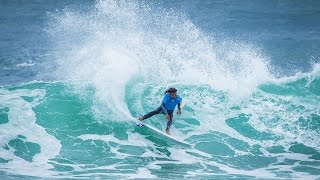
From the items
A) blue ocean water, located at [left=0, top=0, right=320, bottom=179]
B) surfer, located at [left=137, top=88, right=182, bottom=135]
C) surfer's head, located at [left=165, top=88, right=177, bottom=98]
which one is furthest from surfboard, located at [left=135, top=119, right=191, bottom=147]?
surfer's head, located at [left=165, top=88, right=177, bottom=98]

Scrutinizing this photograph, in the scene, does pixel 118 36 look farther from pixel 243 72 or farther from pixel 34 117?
pixel 34 117

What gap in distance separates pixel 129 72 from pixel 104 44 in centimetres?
430

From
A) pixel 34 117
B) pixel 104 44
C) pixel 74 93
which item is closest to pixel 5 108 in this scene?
pixel 34 117

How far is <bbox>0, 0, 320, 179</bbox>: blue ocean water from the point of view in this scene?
11773 mm

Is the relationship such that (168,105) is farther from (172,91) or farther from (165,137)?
(165,137)

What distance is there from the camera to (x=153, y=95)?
15.9m

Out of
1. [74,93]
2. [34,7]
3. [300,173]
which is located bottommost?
[300,173]

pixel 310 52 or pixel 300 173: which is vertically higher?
pixel 310 52

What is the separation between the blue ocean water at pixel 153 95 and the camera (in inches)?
464

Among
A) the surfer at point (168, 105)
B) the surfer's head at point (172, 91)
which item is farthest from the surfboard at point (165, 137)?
the surfer's head at point (172, 91)

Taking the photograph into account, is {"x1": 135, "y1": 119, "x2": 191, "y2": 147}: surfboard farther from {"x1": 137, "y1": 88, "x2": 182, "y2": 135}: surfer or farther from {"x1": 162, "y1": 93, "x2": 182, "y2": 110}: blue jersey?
{"x1": 162, "y1": 93, "x2": 182, "y2": 110}: blue jersey

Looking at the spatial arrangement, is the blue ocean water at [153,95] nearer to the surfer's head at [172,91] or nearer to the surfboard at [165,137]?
the surfboard at [165,137]

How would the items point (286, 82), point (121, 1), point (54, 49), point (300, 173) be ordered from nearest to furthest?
point (300, 173) → point (286, 82) → point (54, 49) → point (121, 1)

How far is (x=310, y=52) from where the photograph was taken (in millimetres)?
21531
